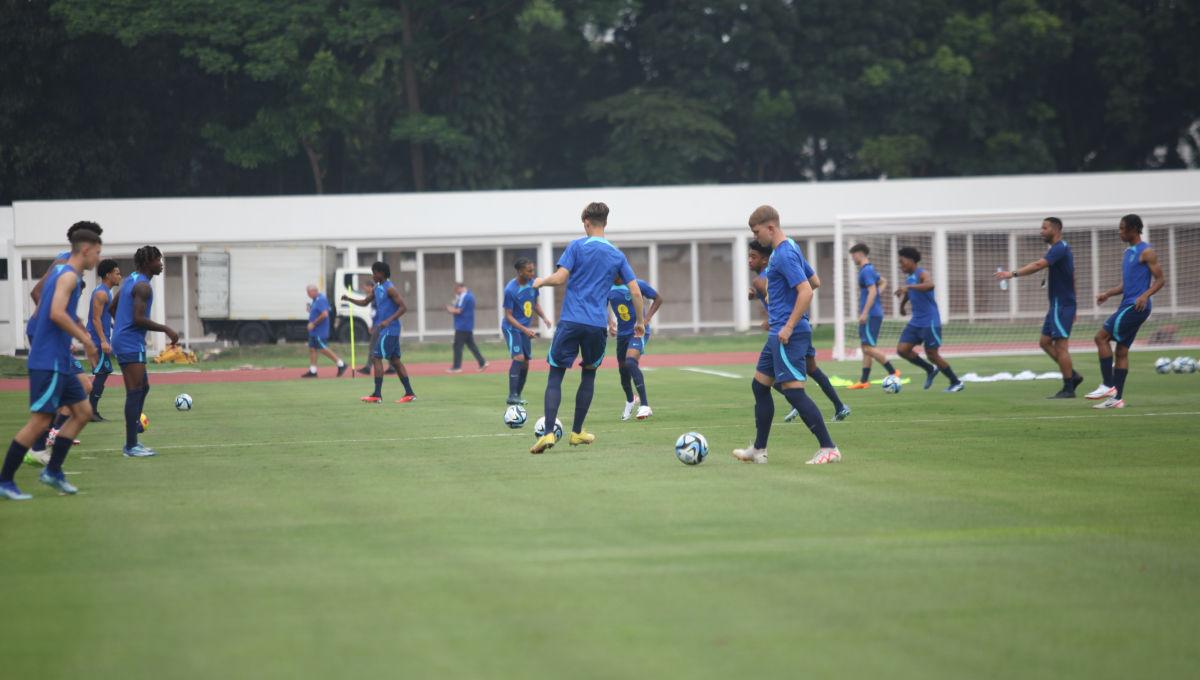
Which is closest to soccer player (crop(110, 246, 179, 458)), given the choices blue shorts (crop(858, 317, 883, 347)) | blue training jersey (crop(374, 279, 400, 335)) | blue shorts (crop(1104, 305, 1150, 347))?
blue training jersey (crop(374, 279, 400, 335))

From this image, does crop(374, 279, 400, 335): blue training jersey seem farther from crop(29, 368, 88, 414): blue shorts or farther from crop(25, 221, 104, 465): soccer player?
crop(29, 368, 88, 414): blue shorts

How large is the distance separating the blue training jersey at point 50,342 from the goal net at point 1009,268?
2531 cm

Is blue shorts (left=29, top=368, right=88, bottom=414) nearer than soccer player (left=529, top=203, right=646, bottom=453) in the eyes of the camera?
Yes

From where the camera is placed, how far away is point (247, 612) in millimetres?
6043

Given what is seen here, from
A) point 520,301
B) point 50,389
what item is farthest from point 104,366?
point 50,389

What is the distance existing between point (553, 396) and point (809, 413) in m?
2.32

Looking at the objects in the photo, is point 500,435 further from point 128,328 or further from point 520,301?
point 520,301

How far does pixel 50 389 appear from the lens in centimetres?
981

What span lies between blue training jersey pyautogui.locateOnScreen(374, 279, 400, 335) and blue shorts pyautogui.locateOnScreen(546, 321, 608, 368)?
7.76 meters

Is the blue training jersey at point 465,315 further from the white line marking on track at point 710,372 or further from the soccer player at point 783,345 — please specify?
the soccer player at point 783,345

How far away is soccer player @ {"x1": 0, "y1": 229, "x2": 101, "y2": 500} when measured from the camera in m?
9.78

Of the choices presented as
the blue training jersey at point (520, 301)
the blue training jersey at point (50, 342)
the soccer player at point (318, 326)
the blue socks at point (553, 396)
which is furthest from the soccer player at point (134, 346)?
the soccer player at point (318, 326)

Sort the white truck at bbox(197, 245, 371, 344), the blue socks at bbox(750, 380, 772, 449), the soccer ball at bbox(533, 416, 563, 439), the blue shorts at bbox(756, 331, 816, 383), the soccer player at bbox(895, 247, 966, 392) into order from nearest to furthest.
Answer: the blue shorts at bbox(756, 331, 816, 383)
the blue socks at bbox(750, 380, 772, 449)
the soccer ball at bbox(533, 416, 563, 439)
the soccer player at bbox(895, 247, 966, 392)
the white truck at bbox(197, 245, 371, 344)

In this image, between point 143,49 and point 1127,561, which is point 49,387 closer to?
point 1127,561
